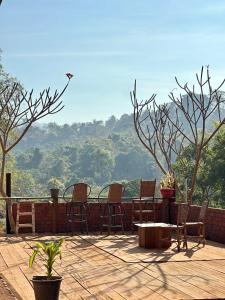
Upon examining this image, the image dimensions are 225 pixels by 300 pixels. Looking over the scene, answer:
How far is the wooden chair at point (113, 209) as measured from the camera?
9656mm

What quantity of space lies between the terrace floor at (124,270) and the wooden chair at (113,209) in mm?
1140

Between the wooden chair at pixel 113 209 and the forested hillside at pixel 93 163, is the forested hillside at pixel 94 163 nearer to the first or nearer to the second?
the forested hillside at pixel 93 163

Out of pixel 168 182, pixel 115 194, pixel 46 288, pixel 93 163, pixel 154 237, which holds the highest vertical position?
pixel 93 163

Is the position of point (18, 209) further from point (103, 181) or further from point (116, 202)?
point (103, 181)

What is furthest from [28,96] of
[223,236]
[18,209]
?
[223,236]

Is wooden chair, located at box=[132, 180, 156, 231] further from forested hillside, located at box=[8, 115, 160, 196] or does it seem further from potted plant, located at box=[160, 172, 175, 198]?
forested hillside, located at box=[8, 115, 160, 196]

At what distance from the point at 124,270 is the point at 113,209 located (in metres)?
4.14

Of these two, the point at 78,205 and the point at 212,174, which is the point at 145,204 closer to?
the point at 78,205

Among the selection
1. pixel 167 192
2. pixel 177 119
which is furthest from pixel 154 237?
pixel 177 119

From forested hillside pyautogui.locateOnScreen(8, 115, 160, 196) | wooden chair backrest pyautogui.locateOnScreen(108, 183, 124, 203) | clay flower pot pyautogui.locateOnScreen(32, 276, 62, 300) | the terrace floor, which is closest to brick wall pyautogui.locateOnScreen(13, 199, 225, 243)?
wooden chair backrest pyautogui.locateOnScreen(108, 183, 124, 203)

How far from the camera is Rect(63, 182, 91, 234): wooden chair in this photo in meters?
9.65

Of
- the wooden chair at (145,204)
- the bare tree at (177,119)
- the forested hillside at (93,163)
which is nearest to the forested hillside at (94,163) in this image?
the forested hillside at (93,163)

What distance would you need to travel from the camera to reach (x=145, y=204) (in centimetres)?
1059

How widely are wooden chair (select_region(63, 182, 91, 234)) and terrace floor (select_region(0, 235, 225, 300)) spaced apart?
3.74 ft
